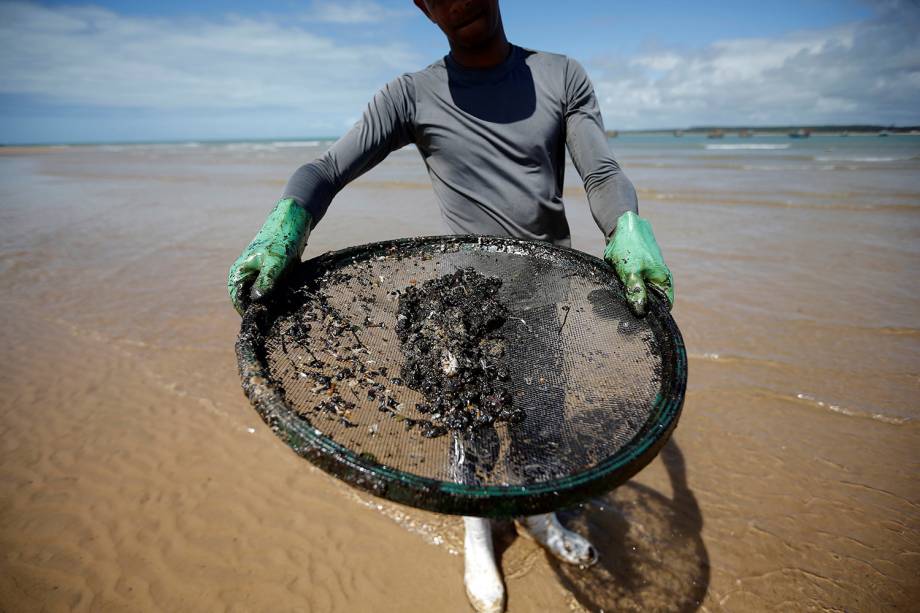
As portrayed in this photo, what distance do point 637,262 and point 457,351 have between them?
28.4 inches

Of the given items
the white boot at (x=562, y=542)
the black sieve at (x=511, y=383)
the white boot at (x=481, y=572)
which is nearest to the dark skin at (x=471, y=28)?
the black sieve at (x=511, y=383)

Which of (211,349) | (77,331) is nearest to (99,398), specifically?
(211,349)

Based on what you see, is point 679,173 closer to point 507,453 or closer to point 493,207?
point 493,207

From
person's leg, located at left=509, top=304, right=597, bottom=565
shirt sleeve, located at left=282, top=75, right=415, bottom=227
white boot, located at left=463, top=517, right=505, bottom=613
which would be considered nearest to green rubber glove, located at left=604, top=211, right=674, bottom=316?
person's leg, located at left=509, top=304, right=597, bottom=565

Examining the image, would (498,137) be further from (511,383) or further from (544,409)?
(544,409)

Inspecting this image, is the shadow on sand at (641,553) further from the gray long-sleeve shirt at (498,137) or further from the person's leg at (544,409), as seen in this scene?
the gray long-sleeve shirt at (498,137)

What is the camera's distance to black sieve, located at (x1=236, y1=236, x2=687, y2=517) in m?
1.09

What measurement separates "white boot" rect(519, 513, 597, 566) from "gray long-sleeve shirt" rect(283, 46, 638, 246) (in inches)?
62.3

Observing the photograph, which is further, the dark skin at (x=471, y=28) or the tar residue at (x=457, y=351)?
the dark skin at (x=471, y=28)

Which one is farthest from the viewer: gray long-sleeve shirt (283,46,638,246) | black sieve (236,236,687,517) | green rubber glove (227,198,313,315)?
gray long-sleeve shirt (283,46,638,246)

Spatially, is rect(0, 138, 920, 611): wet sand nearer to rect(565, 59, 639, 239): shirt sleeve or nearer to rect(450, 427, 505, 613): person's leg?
rect(450, 427, 505, 613): person's leg

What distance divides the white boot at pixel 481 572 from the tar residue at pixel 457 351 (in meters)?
1.09

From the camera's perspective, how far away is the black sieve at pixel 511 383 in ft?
3.56

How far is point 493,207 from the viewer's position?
2234 millimetres
